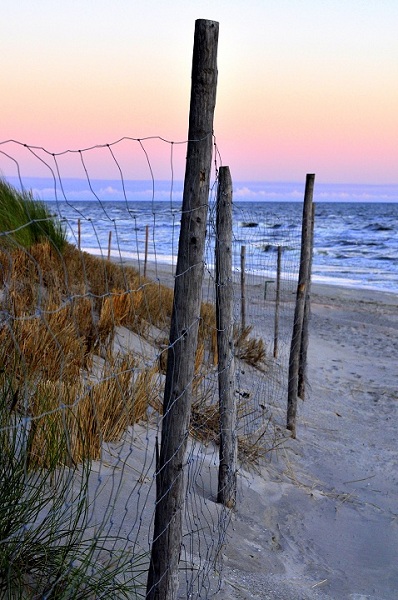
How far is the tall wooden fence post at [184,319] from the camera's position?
2826mm

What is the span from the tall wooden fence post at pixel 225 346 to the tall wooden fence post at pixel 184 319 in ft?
5.04

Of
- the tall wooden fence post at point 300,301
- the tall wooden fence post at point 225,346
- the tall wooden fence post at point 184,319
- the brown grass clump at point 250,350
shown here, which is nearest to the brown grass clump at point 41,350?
the tall wooden fence post at point 225,346

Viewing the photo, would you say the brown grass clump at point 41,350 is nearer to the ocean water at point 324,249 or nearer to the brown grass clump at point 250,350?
the brown grass clump at point 250,350

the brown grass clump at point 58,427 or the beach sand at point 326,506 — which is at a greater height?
the brown grass clump at point 58,427

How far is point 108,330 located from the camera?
6652 millimetres

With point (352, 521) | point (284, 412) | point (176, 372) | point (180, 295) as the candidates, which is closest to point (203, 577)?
point (176, 372)

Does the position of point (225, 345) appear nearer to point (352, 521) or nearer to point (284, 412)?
point (352, 521)

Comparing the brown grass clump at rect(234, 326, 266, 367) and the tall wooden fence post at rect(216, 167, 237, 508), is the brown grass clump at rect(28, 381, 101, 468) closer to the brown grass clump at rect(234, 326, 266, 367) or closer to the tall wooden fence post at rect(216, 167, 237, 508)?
the tall wooden fence post at rect(216, 167, 237, 508)

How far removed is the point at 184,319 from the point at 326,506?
3020mm

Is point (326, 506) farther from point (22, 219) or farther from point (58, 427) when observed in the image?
point (22, 219)

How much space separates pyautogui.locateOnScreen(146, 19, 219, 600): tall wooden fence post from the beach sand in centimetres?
58

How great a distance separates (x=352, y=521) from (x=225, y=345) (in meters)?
1.73

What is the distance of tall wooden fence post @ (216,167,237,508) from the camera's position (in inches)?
175

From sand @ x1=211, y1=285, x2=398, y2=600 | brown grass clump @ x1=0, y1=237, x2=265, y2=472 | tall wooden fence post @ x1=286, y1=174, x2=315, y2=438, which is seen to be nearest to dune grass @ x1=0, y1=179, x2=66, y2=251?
brown grass clump @ x1=0, y1=237, x2=265, y2=472
